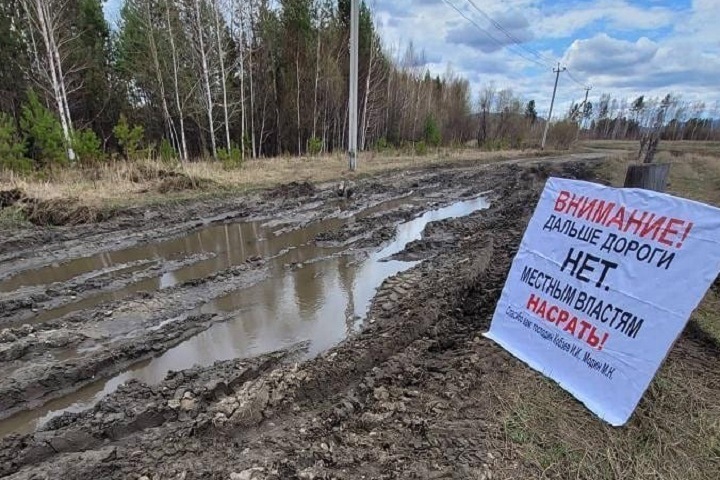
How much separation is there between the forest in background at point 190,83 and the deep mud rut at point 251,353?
318 inches

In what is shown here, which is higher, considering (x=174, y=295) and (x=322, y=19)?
(x=322, y=19)

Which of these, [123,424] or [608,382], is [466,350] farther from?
[123,424]

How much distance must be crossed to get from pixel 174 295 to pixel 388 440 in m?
3.77

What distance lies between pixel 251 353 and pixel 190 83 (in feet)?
69.5

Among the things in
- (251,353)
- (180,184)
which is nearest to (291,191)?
(180,184)

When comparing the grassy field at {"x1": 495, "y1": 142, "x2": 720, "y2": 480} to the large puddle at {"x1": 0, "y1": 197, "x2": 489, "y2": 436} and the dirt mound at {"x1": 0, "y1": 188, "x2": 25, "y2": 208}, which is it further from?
the dirt mound at {"x1": 0, "y1": 188, "x2": 25, "y2": 208}

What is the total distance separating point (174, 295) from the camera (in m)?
5.20

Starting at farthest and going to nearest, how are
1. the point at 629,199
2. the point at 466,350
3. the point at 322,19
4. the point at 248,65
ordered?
the point at 322,19 → the point at 248,65 → the point at 466,350 → the point at 629,199

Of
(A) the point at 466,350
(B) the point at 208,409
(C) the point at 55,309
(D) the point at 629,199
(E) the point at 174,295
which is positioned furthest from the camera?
(E) the point at 174,295

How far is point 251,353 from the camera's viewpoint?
4043 mm

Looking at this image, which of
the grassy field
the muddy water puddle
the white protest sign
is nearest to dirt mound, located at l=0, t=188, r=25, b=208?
the muddy water puddle

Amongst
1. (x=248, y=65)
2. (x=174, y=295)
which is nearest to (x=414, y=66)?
(x=248, y=65)

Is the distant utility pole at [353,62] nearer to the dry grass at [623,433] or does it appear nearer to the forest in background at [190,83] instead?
the forest in background at [190,83]

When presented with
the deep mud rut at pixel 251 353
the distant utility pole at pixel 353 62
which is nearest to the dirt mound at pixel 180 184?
the deep mud rut at pixel 251 353
